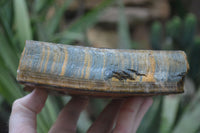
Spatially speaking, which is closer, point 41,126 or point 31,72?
point 31,72

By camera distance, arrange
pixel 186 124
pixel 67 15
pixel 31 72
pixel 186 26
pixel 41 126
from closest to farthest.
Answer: pixel 31 72 → pixel 41 126 → pixel 186 124 → pixel 186 26 → pixel 67 15

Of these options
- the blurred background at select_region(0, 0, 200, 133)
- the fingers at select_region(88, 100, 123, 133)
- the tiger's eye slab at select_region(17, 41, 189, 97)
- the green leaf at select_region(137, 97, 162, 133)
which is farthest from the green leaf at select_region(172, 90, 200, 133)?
the tiger's eye slab at select_region(17, 41, 189, 97)

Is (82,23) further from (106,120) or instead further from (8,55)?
(106,120)

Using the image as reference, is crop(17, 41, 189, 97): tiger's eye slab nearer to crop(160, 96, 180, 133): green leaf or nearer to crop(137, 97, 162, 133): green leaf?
crop(137, 97, 162, 133): green leaf

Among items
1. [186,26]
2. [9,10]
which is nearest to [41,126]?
[9,10]

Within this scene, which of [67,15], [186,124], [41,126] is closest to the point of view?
[41,126]

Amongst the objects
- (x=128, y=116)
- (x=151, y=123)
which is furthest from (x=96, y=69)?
(x=151, y=123)

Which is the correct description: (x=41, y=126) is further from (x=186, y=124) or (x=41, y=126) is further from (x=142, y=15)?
(x=142, y=15)
